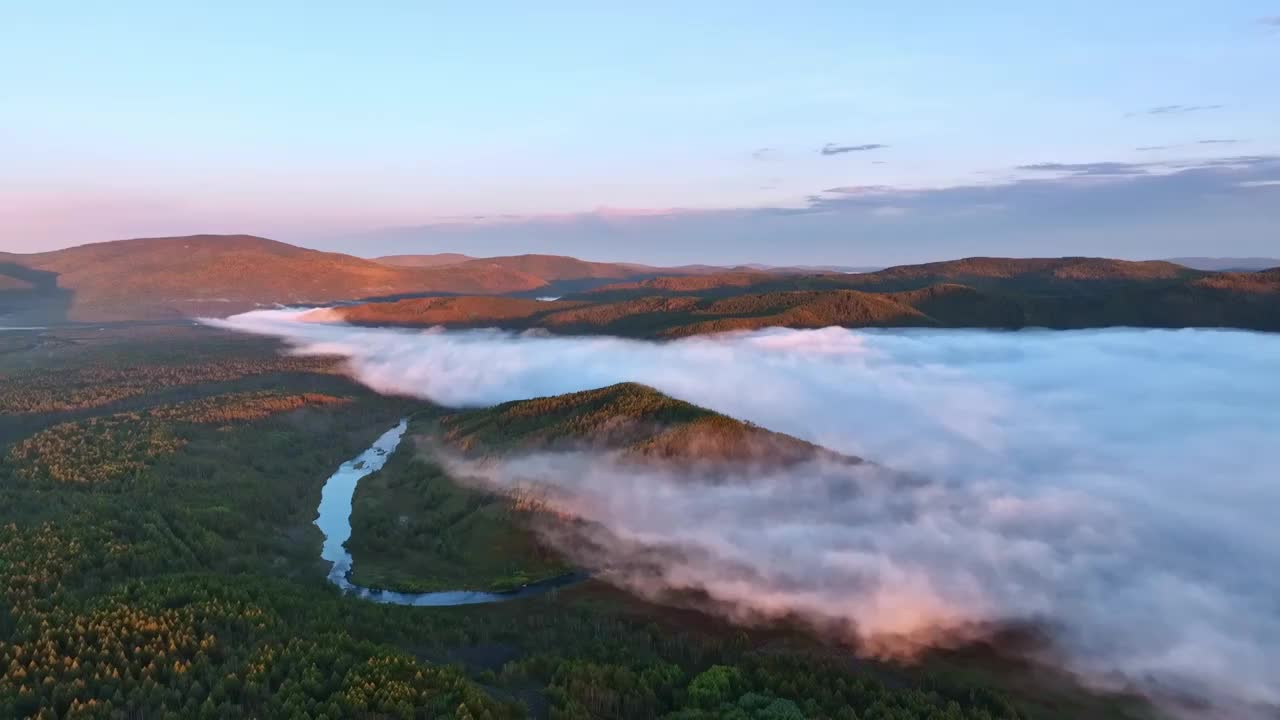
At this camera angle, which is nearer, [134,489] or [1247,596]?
[1247,596]

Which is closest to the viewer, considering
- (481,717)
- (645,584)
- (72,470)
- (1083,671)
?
(481,717)

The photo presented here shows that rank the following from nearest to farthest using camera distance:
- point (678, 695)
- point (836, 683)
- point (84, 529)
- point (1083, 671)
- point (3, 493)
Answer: point (678, 695) → point (836, 683) → point (1083, 671) → point (84, 529) → point (3, 493)

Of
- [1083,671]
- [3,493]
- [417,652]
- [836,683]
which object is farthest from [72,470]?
[1083,671]

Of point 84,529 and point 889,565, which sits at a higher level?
point 84,529

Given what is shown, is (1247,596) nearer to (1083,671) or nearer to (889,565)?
(1083,671)

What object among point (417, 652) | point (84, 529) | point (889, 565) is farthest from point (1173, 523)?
point (84, 529)

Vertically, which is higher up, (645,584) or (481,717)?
(481,717)

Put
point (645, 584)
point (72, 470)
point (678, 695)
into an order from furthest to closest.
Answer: point (72, 470) → point (645, 584) → point (678, 695)

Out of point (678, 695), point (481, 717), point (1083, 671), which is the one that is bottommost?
point (1083, 671)

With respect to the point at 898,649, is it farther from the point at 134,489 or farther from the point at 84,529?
the point at 134,489
